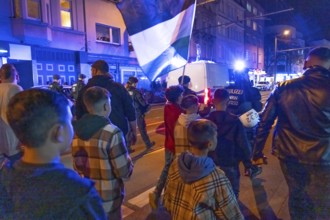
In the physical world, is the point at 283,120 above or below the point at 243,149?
above

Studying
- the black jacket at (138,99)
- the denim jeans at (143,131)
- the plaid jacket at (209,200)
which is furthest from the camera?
the denim jeans at (143,131)

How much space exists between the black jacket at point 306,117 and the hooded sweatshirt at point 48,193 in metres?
2.24

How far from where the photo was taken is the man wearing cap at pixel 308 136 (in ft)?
9.45

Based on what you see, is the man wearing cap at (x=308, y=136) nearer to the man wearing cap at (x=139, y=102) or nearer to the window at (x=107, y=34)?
the man wearing cap at (x=139, y=102)

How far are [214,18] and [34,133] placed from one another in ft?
136

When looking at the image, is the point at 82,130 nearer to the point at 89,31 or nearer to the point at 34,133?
the point at 34,133

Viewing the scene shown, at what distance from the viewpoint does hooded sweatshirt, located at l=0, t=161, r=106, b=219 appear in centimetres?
130

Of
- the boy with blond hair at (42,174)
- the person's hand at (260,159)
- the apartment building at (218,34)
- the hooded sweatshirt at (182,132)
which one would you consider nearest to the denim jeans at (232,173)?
the person's hand at (260,159)

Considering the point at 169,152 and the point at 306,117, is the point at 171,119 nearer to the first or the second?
the point at 169,152

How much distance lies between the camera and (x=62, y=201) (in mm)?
1300

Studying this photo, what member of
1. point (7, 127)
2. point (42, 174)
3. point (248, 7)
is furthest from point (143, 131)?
point (248, 7)

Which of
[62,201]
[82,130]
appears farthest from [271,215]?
[62,201]

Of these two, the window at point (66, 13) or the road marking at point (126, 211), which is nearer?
the road marking at point (126, 211)

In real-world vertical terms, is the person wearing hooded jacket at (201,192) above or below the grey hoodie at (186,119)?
below
